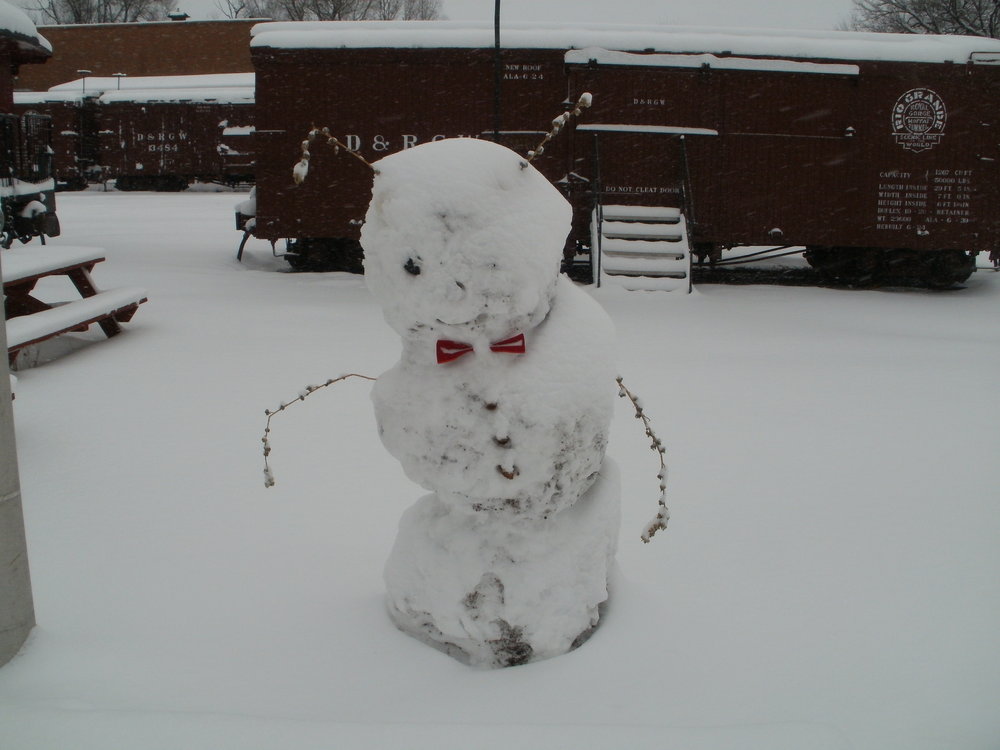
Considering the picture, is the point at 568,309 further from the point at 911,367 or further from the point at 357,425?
the point at 911,367

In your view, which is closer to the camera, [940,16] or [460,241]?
[460,241]

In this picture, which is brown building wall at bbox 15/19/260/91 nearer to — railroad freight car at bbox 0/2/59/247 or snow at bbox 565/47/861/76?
railroad freight car at bbox 0/2/59/247

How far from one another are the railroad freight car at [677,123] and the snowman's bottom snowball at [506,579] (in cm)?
731

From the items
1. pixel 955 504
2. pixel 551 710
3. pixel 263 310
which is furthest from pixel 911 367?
pixel 263 310

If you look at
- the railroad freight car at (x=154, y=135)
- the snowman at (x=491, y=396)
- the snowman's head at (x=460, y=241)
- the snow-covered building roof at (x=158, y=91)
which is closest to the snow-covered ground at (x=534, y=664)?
the snowman at (x=491, y=396)

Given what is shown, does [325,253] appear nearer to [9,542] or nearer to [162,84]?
[9,542]

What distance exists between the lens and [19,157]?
1102cm

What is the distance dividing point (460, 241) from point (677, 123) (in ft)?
27.9

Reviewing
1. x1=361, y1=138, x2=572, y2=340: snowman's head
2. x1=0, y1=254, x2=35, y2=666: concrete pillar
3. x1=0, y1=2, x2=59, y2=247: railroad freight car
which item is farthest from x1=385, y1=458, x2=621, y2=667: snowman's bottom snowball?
x1=0, y1=2, x2=59, y2=247: railroad freight car

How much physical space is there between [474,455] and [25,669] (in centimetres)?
146

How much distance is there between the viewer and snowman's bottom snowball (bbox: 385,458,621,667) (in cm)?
238

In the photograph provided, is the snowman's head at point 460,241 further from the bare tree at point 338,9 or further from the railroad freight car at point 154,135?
the bare tree at point 338,9

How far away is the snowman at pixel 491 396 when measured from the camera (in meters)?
2.14

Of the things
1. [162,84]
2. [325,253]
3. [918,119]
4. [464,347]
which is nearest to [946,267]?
[918,119]
